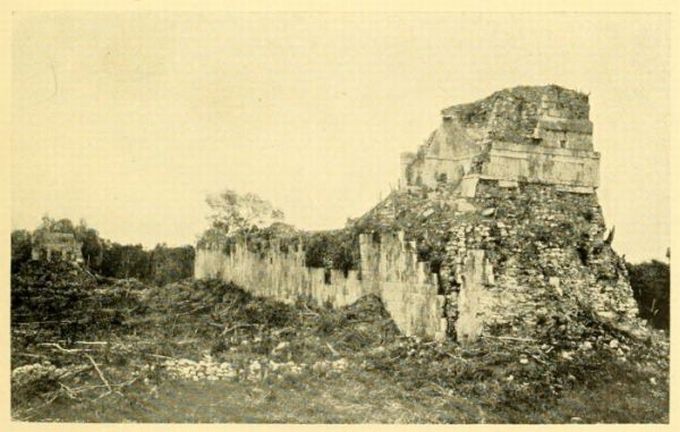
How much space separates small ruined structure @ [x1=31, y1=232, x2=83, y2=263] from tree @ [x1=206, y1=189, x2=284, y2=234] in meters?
2.34

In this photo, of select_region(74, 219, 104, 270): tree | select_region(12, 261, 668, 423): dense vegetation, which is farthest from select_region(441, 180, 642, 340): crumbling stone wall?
select_region(74, 219, 104, 270): tree

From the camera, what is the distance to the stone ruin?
1372cm

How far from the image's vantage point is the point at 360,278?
1501 cm

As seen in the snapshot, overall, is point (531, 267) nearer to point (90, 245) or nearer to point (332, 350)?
point (332, 350)

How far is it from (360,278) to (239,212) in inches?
100

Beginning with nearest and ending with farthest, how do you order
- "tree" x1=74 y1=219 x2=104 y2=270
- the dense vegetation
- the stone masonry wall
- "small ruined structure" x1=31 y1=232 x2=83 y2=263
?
the dense vegetation
the stone masonry wall
"small ruined structure" x1=31 y1=232 x2=83 y2=263
"tree" x1=74 y1=219 x2=104 y2=270

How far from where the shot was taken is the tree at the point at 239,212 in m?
15.1

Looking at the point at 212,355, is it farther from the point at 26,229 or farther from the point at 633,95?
the point at 633,95

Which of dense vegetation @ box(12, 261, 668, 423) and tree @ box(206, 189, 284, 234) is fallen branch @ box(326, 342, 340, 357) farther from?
tree @ box(206, 189, 284, 234)

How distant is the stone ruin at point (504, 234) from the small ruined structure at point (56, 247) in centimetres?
470

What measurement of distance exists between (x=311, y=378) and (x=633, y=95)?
6.65 metres

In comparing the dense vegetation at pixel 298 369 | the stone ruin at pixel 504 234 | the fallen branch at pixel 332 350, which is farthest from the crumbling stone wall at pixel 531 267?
the fallen branch at pixel 332 350

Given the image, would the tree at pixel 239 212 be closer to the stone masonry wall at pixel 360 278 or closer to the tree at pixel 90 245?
the stone masonry wall at pixel 360 278

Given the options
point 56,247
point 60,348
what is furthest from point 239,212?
point 60,348
